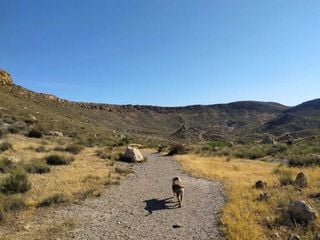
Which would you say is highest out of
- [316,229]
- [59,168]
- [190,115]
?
[190,115]

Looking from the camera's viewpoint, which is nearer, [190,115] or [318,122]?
[318,122]

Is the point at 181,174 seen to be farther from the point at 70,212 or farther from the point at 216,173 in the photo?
the point at 70,212

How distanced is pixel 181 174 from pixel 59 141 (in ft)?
54.7

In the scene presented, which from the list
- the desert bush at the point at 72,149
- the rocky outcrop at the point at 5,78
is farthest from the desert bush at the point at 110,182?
the rocky outcrop at the point at 5,78

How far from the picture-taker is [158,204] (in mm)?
14750

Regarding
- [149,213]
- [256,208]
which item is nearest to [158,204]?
[149,213]

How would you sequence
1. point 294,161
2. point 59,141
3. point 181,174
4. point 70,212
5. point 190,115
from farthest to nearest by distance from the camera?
A: 1. point 190,115
2. point 59,141
3. point 294,161
4. point 181,174
5. point 70,212

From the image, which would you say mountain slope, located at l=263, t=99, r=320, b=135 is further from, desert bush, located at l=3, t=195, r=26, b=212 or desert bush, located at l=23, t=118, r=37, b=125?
desert bush, located at l=3, t=195, r=26, b=212

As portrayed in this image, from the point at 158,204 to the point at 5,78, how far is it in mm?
73612

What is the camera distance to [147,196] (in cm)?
1636

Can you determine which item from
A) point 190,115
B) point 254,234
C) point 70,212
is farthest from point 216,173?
point 190,115

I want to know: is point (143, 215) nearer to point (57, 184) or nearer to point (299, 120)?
point (57, 184)

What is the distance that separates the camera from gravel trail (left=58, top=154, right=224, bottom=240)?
35.9 feet

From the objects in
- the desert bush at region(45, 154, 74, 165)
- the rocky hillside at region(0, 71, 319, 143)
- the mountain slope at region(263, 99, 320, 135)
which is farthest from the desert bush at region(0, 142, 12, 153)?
the mountain slope at region(263, 99, 320, 135)
